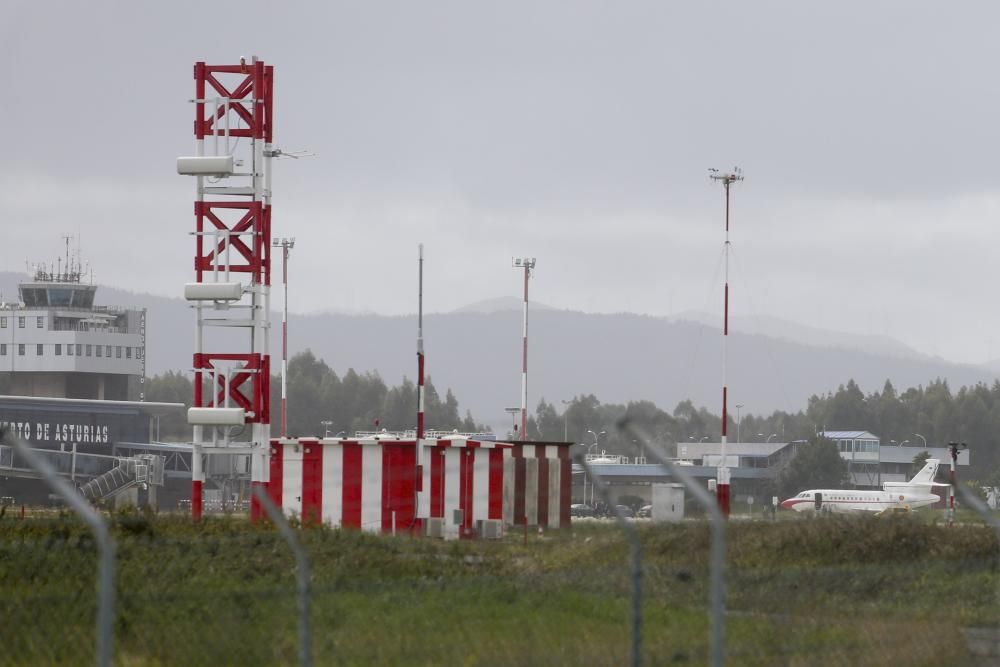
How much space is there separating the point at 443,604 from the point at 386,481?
1006 inches

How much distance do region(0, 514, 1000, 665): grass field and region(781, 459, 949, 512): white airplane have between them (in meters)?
45.3

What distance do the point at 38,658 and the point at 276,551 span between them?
30.8 ft

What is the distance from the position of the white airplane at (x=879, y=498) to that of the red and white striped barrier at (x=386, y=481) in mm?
29837

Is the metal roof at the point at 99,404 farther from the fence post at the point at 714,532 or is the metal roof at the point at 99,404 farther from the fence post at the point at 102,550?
the fence post at the point at 102,550

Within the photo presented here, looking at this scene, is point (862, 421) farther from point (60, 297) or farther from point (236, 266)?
point (236, 266)

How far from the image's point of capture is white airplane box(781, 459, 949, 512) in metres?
71.9

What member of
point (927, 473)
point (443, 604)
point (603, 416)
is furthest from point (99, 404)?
point (443, 604)

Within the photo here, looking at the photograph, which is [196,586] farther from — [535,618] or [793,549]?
[793,549]

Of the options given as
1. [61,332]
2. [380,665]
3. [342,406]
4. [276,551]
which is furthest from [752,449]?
[380,665]

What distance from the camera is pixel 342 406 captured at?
133 metres

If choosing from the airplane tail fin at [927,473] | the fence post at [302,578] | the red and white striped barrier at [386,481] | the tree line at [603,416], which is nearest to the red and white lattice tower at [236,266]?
the red and white striped barrier at [386,481]

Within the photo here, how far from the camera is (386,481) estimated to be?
138ft

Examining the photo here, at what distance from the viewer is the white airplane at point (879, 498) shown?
71.9m

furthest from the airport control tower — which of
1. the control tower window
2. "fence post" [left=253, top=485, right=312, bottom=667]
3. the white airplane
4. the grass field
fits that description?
"fence post" [left=253, top=485, right=312, bottom=667]
